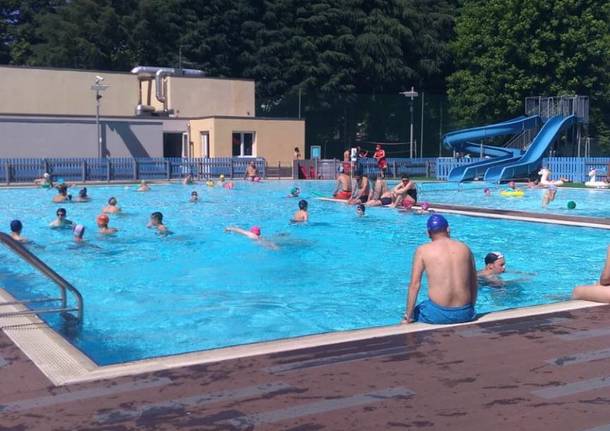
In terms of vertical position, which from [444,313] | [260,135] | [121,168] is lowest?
[444,313]

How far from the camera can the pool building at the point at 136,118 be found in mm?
35156

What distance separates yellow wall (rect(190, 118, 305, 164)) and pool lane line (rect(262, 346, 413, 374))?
106 feet

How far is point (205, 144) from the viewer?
3872 centimetres

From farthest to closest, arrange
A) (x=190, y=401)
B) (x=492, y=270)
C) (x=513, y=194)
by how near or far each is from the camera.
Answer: (x=513, y=194)
(x=492, y=270)
(x=190, y=401)

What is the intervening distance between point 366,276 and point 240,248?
140 inches

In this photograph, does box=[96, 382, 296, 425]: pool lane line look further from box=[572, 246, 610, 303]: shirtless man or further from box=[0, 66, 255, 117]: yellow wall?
box=[0, 66, 255, 117]: yellow wall

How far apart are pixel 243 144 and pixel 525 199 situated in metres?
17.7

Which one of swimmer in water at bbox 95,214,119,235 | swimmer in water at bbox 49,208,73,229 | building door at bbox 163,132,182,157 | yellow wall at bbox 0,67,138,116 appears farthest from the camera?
building door at bbox 163,132,182,157

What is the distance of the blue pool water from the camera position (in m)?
8.88

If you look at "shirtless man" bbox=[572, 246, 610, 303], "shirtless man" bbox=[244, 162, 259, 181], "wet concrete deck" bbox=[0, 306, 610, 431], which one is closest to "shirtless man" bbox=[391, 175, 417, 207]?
"shirtless man" bbox=[572, 246, 610, 303]

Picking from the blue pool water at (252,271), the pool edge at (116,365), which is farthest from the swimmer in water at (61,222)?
the pool edge at (116,365)

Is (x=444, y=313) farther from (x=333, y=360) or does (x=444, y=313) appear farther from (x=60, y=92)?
(x=60, y=92)

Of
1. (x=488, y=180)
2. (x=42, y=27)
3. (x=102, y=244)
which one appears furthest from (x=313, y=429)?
(x=42, y=27)

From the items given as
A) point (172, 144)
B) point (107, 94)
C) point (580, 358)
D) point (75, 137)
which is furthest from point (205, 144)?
point (580, 358)
